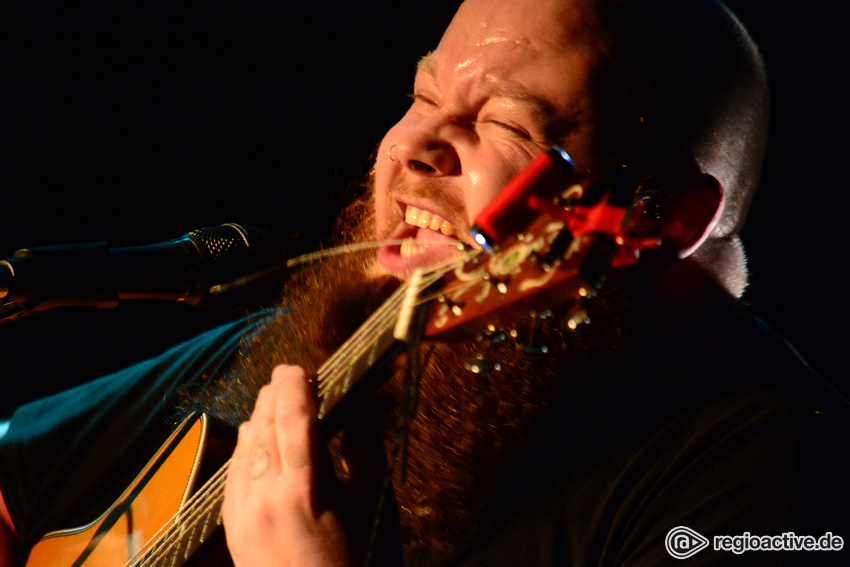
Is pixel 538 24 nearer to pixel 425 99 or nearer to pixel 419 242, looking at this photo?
pixel 425 99

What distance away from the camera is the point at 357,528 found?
0.99 m

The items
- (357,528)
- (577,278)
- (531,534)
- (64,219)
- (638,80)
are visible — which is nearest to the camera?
(577,278)

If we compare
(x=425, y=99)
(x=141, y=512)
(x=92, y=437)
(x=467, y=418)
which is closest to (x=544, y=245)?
(x=467, y=418)

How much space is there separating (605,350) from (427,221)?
491 millimetres

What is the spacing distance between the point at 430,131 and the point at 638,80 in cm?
47

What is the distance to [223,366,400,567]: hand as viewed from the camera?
0.95 meters

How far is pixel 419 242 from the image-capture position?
1.46 meters

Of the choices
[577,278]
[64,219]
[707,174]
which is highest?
[64,219]

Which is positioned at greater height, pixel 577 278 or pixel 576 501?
pixel 577 278

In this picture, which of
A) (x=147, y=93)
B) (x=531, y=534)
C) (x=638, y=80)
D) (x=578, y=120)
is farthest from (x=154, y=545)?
(x=147, y=93)

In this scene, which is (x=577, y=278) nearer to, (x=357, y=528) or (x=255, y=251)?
(x=357, y=528)

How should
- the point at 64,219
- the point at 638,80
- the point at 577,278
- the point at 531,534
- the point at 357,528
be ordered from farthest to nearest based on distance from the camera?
1. the point at 64,219
2. the point at 638,80
3. the point at 531,534
4. the point at 357,528
5. the point at 577,278

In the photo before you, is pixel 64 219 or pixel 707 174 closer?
pixel 707 174
